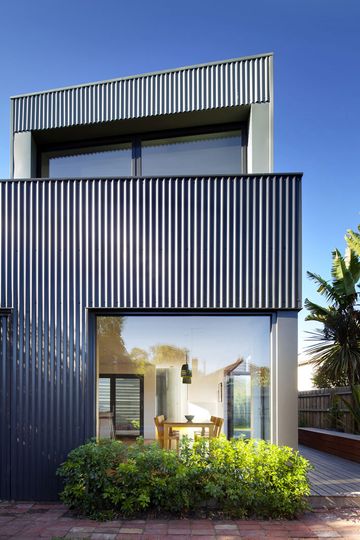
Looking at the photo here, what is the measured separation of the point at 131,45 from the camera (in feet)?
29.5

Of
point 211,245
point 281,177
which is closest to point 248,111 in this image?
point 281,177

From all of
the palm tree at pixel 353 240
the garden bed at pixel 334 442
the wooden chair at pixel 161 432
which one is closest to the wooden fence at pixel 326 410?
the garden bed at pixel 334 442

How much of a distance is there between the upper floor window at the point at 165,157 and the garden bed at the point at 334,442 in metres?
6.04

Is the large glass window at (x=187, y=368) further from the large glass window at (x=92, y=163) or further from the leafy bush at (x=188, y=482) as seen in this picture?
the large glass window at (x=92, y=163)

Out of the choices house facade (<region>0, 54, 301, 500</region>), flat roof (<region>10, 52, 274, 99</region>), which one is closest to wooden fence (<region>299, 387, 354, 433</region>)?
house facade (<region>0, 54, 301, 500</region>)

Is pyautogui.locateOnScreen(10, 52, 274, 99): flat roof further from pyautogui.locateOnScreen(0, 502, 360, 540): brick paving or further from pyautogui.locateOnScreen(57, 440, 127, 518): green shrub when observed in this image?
pyautogui.locateOnScreen(0, 502, 360, 540): brick paving

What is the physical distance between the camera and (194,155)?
24.9ft

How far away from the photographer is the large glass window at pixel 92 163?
771cm

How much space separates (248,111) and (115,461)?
18.4 feet

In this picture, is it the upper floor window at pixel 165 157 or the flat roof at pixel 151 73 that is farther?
the upper floor window at pixel 165 157

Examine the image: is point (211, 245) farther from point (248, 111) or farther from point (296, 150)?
point (296, 150)

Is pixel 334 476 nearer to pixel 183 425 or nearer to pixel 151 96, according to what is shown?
pixel 183 425

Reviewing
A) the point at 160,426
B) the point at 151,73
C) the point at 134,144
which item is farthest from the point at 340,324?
the point at 151,73

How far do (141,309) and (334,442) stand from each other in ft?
20.7
